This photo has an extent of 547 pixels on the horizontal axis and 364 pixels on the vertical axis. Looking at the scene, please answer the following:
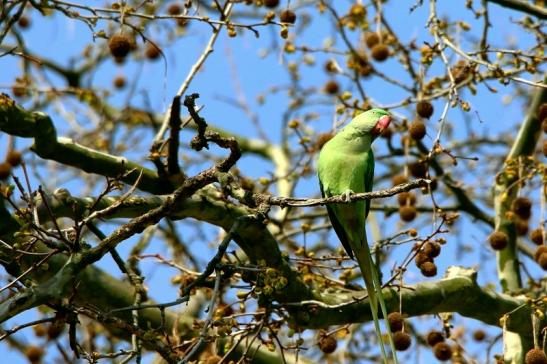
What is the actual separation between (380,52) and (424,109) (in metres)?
0.92

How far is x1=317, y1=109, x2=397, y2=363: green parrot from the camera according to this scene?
4.39 meters

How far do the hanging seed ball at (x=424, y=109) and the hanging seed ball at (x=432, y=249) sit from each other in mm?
899

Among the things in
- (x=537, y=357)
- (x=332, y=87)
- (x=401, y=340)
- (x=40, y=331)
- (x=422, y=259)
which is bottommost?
(x=537, y=357)

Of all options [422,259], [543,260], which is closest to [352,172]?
[422,259]

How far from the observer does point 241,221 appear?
3314 mm

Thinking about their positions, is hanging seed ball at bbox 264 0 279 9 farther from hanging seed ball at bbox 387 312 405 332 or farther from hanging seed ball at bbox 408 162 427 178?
hanging seed ball at bbox 387 312 405 332

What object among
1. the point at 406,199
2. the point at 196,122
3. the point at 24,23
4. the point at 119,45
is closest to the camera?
the point at 196,122

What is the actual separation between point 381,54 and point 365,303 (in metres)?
1.79

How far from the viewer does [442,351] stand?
4.24 meters

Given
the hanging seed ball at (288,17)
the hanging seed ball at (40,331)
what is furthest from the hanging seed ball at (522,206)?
the hanging seed ball at (40,331)

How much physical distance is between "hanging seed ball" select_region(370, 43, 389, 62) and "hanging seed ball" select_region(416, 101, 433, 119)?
32.8 inches

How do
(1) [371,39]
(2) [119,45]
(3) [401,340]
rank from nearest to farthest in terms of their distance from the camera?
1. (3) [401,340]
2. (2) [119,45]
3. (1) [371,39]

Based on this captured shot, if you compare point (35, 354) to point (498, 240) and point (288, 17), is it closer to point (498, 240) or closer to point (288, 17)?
point (288, 17)

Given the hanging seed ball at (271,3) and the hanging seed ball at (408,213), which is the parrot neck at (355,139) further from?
the hanging seed ball at (271,3)
